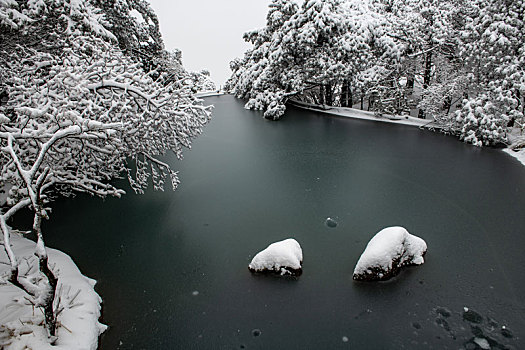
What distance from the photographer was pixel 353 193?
39.5 feet

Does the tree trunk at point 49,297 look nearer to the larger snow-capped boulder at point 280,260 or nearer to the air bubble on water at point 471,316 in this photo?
the larger snow-capped boulder at point 280,260

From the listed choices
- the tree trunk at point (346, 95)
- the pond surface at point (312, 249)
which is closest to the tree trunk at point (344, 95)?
the tree trunk at point (346, 95)

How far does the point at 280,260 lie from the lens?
26.4 feet

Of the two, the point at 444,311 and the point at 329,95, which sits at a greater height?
the point at 329,95

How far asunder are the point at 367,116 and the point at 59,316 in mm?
20292

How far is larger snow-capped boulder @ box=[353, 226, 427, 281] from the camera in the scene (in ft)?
25.3

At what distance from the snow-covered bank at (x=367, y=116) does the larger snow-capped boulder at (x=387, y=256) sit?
43.8ft

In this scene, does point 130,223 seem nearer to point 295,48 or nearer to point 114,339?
point 114,339

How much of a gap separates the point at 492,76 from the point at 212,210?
50.4 ft

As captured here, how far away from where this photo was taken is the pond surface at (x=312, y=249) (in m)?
6.54

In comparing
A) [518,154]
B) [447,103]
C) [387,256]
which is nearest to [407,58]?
[447,103]

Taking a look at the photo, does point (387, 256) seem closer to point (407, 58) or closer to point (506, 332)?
point (506, 332)

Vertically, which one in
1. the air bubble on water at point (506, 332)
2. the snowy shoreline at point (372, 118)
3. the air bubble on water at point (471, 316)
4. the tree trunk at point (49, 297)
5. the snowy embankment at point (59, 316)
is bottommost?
the air bubble on water at point (506, 332)

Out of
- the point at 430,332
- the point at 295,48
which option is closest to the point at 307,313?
the point at 430,332
